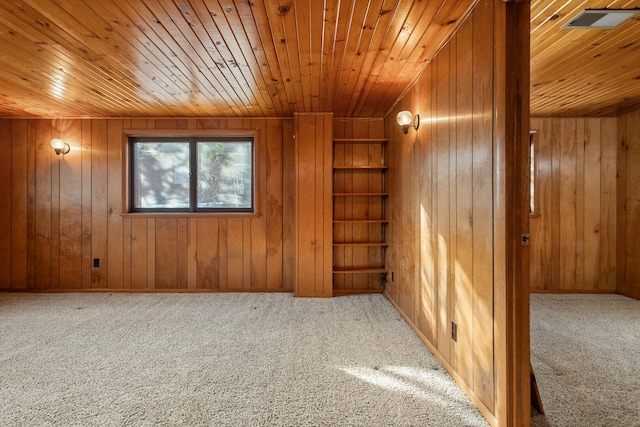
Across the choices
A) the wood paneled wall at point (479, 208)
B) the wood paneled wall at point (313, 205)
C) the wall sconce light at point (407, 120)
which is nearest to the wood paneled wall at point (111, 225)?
the wood paneled wall at point (313, 205)

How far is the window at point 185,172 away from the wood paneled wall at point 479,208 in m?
2.51

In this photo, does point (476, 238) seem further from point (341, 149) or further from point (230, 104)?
point (230, 104)

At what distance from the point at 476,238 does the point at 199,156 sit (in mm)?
3661

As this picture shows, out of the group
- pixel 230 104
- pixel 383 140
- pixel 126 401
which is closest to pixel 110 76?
pixel 230 104

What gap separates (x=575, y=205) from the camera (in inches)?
162

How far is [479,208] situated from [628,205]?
368 centimetres

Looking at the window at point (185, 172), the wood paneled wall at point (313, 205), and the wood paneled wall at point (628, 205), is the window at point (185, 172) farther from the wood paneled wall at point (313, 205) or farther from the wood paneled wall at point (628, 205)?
the wood paneled wall at point (628, 205)

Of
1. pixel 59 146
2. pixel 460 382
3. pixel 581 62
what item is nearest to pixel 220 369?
pixel 460 382

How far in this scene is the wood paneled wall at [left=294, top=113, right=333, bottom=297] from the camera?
3928 mm

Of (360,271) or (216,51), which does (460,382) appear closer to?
(360,271)

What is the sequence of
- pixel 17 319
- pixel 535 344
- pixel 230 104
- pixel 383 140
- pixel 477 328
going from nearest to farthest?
1. pixel 477 328
2. pixel 535 344
3. pixel 17 319
4. pixel 230 104
5. pixel 383 140

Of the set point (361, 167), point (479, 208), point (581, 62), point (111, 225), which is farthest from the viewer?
point (111, 225)

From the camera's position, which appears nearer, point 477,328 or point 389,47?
point 477,328

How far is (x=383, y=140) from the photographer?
392cm
